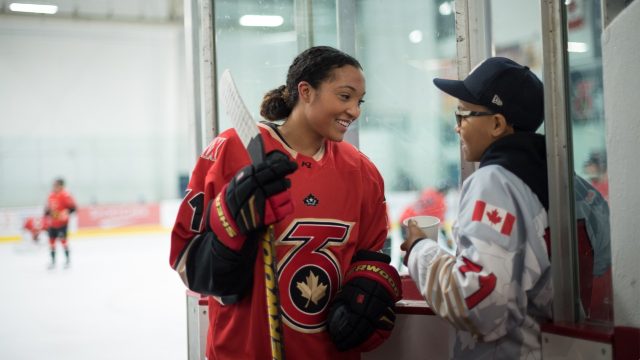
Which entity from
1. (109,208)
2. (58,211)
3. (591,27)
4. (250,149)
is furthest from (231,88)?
(109,208)

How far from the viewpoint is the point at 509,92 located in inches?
46.1

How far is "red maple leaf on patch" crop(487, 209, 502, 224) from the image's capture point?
41.6 inches

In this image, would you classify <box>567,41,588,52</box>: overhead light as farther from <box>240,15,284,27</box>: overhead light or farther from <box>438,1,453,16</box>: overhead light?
<box>240,15,284,27</box>: overhead light

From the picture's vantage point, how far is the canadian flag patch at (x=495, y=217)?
105 cm

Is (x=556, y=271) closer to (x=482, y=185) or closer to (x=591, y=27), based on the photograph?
(x=482, y=185)

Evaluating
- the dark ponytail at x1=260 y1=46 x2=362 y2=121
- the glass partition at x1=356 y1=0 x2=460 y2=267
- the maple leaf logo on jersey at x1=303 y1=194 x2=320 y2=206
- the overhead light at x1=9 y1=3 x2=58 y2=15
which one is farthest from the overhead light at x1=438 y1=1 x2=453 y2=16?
the overhead light at x1=9 y1=3 x2=58 y2=15

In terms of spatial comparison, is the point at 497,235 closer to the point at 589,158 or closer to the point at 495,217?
the point at 495,217

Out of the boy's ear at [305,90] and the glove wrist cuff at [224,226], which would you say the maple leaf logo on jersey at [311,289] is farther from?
the boy's ear at [305,90]

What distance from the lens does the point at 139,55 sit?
12125 mm

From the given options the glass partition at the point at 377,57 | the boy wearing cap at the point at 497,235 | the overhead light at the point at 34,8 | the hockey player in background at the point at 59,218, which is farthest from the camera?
the overhead light at the point at 34,8

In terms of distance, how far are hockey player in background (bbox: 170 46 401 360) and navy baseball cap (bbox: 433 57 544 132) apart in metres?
0.27

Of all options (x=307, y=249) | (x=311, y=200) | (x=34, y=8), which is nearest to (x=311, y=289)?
(x=307, y=249)

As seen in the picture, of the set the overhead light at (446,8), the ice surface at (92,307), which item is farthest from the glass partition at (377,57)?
the ice surface at (92,307)

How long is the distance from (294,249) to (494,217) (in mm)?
439
